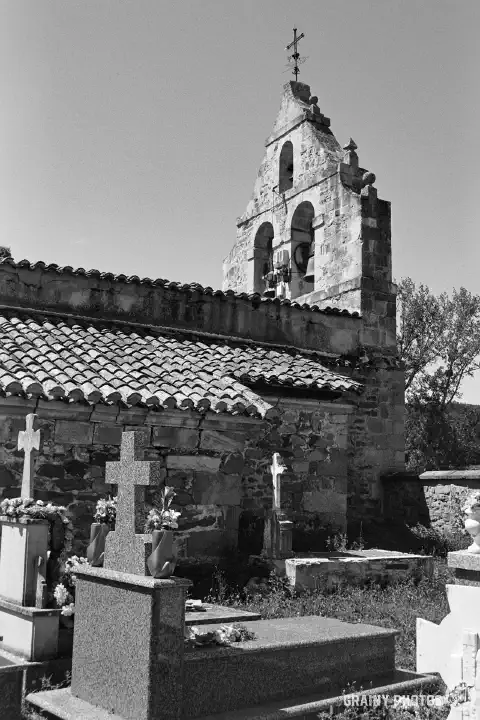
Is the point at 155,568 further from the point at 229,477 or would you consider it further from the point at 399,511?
the point at 399,511

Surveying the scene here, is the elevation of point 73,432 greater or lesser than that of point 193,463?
greater

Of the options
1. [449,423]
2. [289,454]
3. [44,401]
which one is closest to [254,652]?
[44,401]

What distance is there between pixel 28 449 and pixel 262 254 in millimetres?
10248

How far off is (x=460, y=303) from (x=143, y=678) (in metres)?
26.8

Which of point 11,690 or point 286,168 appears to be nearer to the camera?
point 11,690

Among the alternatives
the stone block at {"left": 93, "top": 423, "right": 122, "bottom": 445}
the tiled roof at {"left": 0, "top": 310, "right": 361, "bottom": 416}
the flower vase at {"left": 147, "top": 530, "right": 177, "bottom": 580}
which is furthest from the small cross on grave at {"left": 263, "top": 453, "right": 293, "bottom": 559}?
the flower vase at {"left": 147, "top": 530, "right": 177, "bottom": 580}

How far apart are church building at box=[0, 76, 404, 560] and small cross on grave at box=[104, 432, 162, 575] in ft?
14.4

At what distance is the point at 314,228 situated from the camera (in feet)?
51.3

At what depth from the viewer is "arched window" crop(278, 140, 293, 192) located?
16562 millimetres

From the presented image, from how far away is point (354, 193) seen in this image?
583 inches

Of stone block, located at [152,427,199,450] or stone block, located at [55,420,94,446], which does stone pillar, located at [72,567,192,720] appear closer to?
stone block, located at [55,420,94,446]

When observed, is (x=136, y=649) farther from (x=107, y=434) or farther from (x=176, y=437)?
(x=176, y=437)

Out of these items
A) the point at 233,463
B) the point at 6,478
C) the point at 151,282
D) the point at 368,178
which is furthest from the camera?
the point at 368,178

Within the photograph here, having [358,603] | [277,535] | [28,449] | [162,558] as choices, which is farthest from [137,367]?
[162,558]
